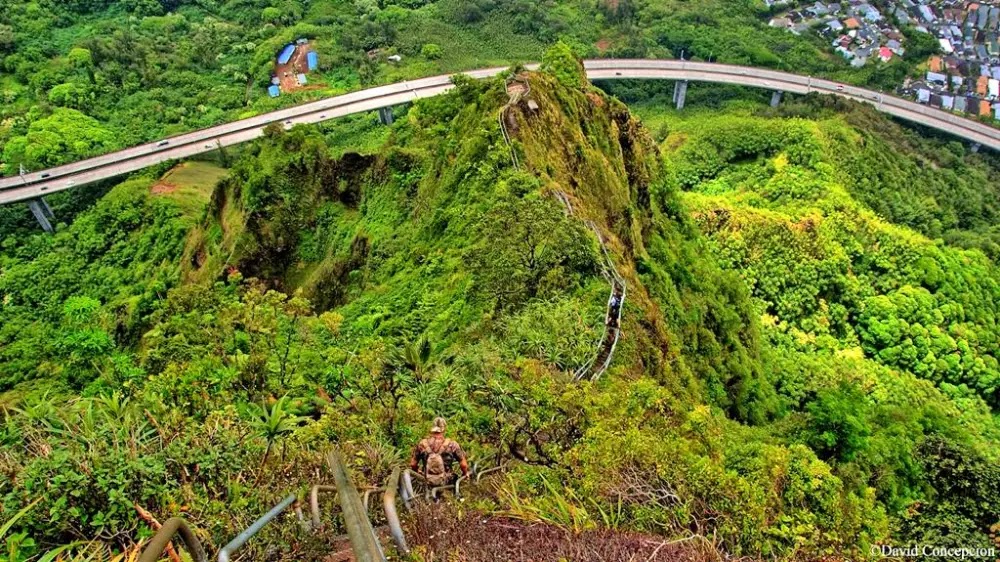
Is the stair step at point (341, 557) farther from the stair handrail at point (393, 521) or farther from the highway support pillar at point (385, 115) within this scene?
the highway support pillar at point (385, 115)

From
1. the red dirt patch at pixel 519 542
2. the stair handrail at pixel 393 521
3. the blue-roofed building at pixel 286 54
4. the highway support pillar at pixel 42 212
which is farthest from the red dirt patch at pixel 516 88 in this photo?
the blue-roofed building at pixel 286 54

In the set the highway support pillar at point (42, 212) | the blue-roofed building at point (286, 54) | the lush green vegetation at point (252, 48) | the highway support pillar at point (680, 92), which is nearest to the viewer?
the highway support pillar at point (42, 212)

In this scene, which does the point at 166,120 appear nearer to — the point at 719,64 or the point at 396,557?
the point at 719,64

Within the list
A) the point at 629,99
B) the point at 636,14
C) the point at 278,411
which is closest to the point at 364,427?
the point at 278,411

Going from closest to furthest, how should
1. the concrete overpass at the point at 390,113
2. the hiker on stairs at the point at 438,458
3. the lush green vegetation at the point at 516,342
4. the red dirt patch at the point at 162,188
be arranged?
1. the lush green vegetation at the point at 516,342
2. the hiker on stairs at the point at 438,458
3. the red dirt patch at the point at 162,188
4. the concrete overpass at the point at 390,113

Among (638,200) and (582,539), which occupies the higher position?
(582,539)

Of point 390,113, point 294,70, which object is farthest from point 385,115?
point 294,70

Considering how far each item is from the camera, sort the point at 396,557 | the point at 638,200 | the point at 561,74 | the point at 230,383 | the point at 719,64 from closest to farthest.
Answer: the point at 396,557
the point at 230,383
the point at 638,200
the point at 561,74
the point at 719,64
